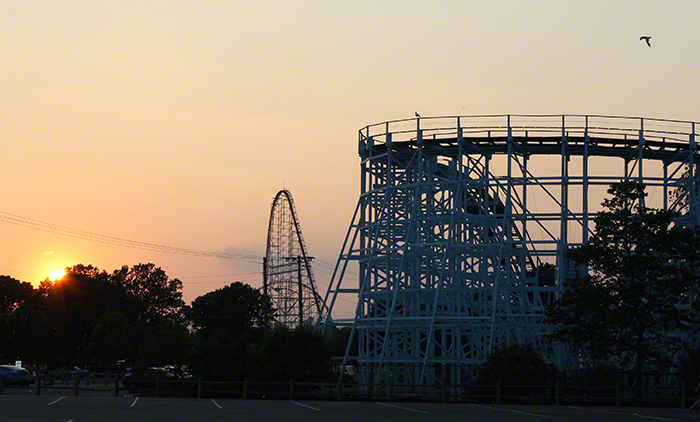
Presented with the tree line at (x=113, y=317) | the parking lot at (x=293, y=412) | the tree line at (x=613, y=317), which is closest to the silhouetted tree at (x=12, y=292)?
the tree line at (x=113, y=317)

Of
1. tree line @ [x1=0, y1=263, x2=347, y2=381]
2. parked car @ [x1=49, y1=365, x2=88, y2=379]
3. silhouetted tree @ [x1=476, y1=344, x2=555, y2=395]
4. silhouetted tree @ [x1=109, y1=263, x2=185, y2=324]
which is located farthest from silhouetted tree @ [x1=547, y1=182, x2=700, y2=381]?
silhouetted tree @ [x1=109, y1=263, x2=185, y2=324]

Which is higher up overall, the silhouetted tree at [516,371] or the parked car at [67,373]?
the silhouetted tree at [516,371]

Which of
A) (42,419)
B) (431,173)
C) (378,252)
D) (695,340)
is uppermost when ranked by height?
(431,173)

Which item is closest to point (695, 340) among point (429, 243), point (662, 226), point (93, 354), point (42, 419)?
point (662, 226)

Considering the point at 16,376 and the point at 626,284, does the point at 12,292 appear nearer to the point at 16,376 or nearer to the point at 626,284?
the point at 16,376

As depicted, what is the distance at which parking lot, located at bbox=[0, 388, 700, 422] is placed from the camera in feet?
81.7

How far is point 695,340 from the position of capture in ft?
154

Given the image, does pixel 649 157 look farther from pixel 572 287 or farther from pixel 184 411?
pixel 184 411

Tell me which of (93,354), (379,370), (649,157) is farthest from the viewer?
(93,354)

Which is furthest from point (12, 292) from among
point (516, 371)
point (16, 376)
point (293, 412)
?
point (293, 412)

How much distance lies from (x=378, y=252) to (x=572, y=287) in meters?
14.2

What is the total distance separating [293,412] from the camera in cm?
2805

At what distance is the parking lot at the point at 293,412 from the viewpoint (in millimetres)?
24891

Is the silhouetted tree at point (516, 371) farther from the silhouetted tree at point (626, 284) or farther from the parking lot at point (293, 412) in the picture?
the parking lot at point (293, 412)
